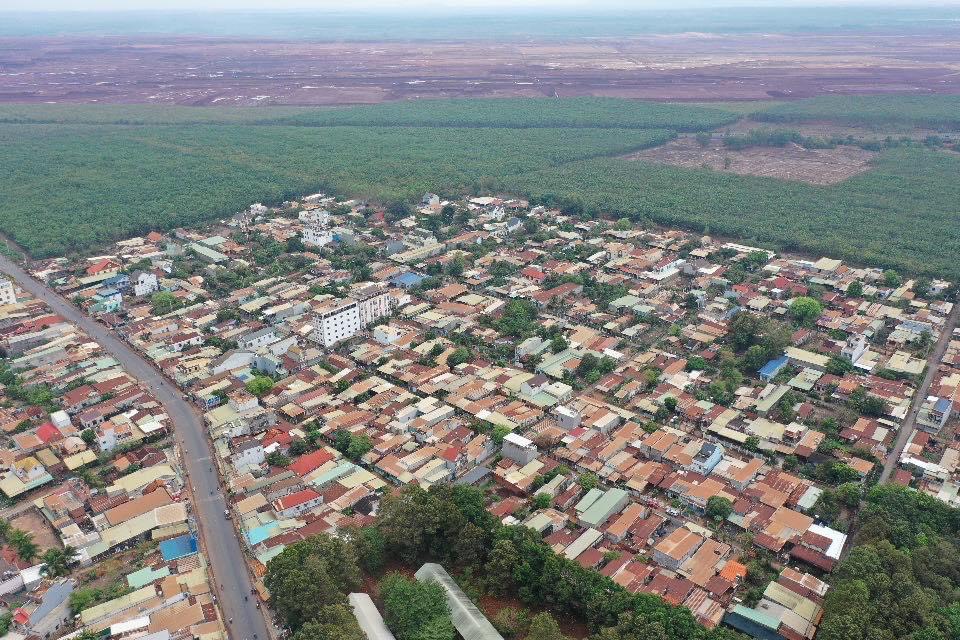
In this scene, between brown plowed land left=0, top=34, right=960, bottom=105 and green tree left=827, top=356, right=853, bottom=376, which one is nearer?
green tree left=827, top=356, right=853, bottom=376

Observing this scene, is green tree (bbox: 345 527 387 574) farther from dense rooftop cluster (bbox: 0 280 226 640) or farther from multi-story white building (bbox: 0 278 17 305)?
multi-story white building (bbox: 0 278 17 305)

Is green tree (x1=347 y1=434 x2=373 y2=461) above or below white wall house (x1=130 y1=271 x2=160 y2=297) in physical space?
below

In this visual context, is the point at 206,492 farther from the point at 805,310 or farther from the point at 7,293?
the point at 805,310

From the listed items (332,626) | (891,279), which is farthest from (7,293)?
(891,279)

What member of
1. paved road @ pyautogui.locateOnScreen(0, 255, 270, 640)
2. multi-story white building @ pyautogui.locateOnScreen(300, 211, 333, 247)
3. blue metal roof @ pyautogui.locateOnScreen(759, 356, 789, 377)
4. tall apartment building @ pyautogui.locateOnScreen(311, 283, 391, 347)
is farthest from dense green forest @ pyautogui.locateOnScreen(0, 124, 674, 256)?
blue metal roof @ pyautogui.locateOnScreen(759, 356, 789, 377)

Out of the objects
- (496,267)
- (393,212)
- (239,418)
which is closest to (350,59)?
(393,212)

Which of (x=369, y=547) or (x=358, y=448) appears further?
(x=358, y=448)

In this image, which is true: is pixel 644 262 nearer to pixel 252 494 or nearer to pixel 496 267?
pixel 496 267
